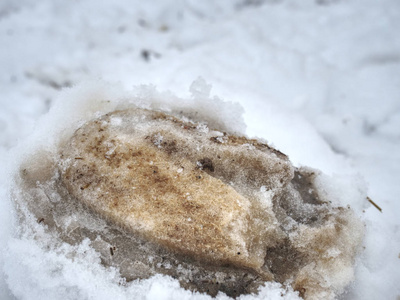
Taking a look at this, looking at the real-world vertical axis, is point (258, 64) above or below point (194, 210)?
above

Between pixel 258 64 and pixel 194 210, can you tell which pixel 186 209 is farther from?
pixel 258 64

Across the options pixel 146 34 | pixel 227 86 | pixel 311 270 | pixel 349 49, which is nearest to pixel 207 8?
pixel 146 34

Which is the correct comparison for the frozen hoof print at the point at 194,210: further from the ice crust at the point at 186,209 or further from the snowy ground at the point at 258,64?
the snowy ground at the point at 258,64

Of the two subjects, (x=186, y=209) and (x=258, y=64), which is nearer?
(x=186, y=209)

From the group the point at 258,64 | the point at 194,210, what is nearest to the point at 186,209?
the point at 194,210
